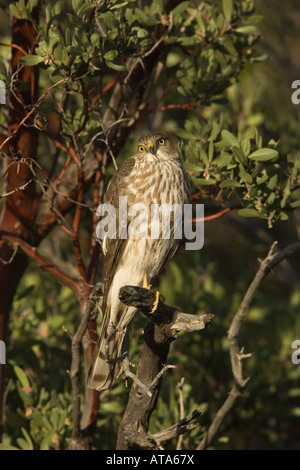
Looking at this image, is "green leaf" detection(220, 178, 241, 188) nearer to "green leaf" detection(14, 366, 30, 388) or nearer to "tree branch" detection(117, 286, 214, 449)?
"tree branch" detection(117, 286, 214, 449)

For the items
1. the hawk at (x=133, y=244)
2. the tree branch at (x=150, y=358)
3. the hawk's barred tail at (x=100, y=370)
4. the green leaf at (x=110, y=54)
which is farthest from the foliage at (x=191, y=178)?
the hawk's barred tail at (x=100, y=370)

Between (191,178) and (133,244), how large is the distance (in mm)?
511

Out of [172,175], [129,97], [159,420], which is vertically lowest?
[159,420]

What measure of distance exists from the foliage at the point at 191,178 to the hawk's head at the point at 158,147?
0.29 feet

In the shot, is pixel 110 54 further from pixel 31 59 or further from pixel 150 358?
pixel 150 358

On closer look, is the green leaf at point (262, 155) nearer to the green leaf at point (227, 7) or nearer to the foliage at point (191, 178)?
the foliage at point (191, 178)

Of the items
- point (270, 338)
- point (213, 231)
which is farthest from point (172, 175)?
point (213, 231)

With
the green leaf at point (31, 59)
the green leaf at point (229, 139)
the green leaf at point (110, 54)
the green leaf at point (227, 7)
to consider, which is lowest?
the green leaf at point (229, 139)

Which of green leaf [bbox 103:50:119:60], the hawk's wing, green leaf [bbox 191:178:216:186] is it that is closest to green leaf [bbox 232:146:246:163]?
green leaf [bbox 191:178:216:186]

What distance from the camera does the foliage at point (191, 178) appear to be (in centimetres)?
387

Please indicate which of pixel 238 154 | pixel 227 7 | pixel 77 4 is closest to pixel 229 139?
pixel 238 154

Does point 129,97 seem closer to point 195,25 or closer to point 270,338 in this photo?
point 195,25

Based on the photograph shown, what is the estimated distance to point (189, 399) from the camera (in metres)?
4.87

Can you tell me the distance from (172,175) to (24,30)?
1.20m
